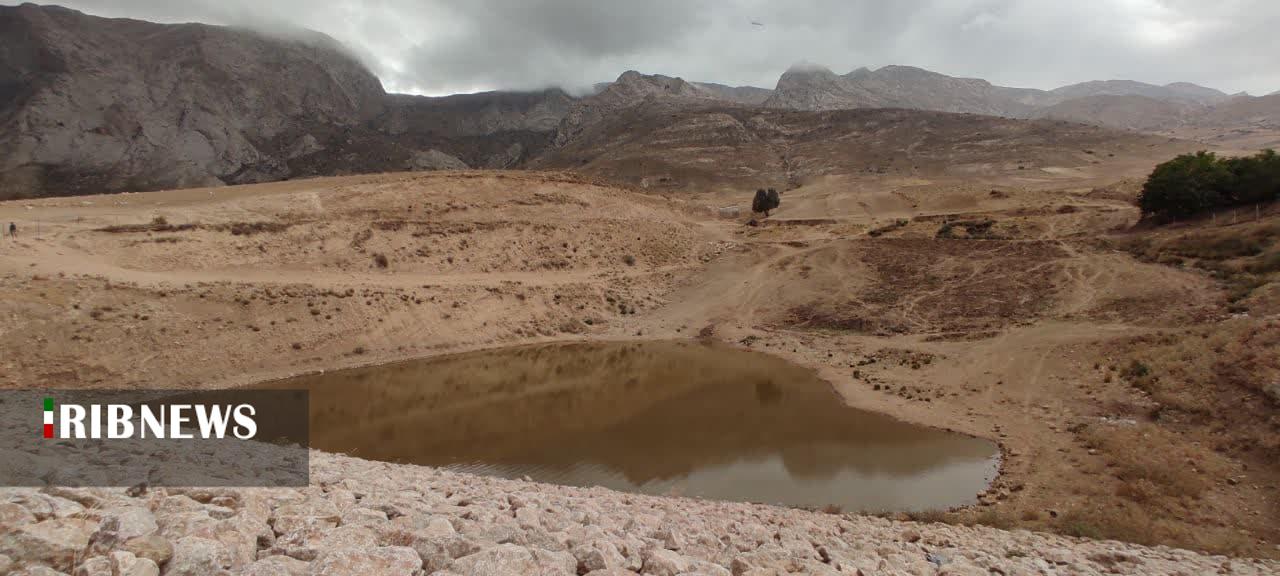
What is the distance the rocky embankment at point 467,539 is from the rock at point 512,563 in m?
0.01

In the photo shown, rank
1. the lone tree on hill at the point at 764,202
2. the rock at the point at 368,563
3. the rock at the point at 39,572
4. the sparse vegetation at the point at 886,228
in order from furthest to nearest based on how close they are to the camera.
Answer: the lone tree on hill at the point at 764,202 → the sparse vegetation at the point at 886,228 → the rock at the point at 368,563 → the rock at the point at 39,572

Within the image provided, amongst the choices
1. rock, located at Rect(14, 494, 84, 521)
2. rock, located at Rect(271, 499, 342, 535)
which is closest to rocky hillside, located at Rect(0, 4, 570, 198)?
rock, located at Rect(14, 494, 84, 521)

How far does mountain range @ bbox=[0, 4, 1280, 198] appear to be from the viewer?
82938 millimetres

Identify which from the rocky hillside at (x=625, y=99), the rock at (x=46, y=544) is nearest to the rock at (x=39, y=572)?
the rock at (x=46, y=544)

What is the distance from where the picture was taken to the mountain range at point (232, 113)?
82.9m

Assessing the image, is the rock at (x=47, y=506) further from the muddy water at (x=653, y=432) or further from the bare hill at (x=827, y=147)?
the bare hill at (x=827, y=147)

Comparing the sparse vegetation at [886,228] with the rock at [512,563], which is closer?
the rock at [512,563]

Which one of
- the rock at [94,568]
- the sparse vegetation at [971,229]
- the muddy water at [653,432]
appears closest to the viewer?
the rock at [94,568]

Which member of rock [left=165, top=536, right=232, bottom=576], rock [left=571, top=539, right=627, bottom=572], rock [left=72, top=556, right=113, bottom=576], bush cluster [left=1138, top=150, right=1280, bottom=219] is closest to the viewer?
rock [left=72, top=556, right=113, bottom=576]

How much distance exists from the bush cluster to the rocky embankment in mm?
30385

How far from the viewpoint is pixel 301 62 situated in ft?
407

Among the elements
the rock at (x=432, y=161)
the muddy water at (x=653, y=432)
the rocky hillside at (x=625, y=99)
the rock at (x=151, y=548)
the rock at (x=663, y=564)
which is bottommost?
the muddy water at (x=653, y=432)

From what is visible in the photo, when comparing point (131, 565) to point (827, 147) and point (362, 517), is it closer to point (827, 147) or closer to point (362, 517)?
point (362, 517)

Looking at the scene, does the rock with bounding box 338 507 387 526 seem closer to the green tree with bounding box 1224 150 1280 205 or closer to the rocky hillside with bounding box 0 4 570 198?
the green tree with bounding box 1224 150 1280 205
